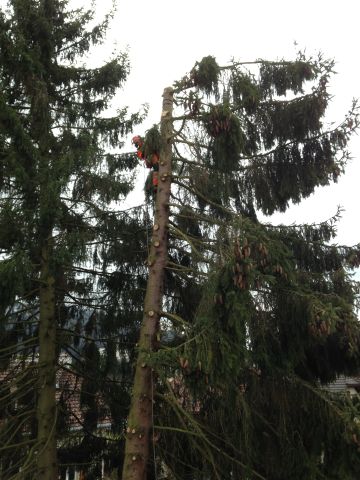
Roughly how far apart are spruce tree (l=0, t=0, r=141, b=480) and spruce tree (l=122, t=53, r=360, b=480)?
1.40 metres

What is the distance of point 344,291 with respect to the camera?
6.52m

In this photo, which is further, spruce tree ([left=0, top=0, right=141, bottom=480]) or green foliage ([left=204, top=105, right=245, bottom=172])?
spruce tree ([left=0, top=0, right=141, bottom=480])

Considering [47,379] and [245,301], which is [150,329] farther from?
[47,379]

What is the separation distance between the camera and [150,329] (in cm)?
593

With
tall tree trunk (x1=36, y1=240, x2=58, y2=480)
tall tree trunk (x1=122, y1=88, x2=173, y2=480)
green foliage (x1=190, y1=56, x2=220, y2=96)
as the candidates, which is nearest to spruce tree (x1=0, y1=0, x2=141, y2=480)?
tall tree trunk (x1=36, y1=240, x2=58, y2=480)

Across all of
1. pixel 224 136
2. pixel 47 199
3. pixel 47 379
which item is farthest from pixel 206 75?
pixel 47 379

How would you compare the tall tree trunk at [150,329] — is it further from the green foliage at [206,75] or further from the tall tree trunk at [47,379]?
the tall tree trunk at [47,379]

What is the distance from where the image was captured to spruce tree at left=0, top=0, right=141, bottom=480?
6359mm

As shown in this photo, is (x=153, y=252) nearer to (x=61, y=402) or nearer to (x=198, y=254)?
(x=198, y=254)

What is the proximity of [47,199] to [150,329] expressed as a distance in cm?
215

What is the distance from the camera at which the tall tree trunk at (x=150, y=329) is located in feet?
17.9

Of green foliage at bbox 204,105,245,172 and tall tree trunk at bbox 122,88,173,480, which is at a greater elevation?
green foliage at bbox 204,105,245,172

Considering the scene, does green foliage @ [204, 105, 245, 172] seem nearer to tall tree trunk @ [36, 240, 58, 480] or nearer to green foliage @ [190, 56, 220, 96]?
green foliage @ [190, 56, 220, 96]

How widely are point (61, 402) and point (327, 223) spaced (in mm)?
5437
